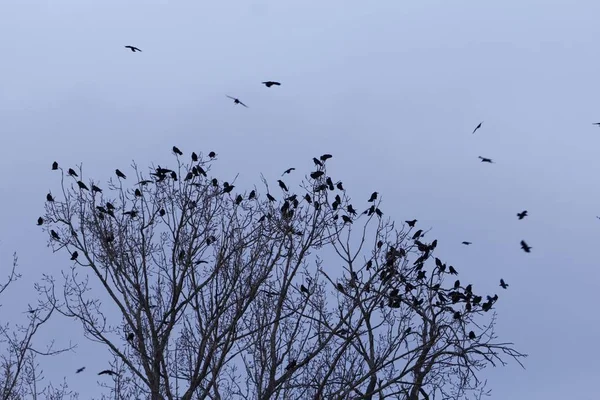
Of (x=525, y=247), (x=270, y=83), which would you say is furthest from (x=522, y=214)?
(x=270, y=83)

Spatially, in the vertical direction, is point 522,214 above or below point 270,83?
below

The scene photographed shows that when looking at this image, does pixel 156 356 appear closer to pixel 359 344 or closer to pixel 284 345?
pixel 284 345

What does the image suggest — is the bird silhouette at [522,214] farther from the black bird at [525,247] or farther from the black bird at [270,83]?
the black bird at [270,83]

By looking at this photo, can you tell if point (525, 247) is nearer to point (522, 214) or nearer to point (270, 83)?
point (522, 214)

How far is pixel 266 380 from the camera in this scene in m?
14.8

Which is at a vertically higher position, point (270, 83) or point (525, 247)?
point (270, 83)

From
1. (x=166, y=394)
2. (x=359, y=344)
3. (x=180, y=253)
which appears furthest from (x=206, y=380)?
(x=359, y=344)

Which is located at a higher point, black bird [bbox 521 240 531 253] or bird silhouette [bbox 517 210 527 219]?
bird silhouette [bbox 517 210 527 219]

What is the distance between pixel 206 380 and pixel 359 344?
3.66m

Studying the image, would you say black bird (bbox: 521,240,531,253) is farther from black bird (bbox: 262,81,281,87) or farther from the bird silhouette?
black bird (bbox: 262,81,281,87)

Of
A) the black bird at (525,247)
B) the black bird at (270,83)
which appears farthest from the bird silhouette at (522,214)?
the black bird at (270,83)

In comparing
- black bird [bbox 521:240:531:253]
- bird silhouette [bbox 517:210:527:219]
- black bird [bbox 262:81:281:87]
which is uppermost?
black bird [bbox 262:81:281:87]

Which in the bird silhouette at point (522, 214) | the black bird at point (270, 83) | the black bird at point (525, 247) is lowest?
the black bird at point (525, 247)

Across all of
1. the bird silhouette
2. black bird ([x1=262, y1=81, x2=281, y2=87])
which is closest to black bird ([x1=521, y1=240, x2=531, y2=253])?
the bird silhouette
